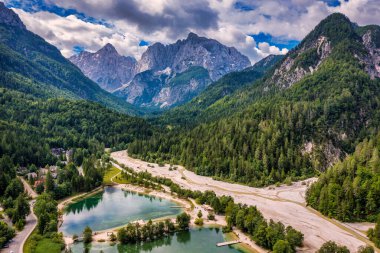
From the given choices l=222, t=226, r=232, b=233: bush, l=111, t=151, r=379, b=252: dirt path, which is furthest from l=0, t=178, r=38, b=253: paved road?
l=111, t=151, r=379, b=252: dirt path

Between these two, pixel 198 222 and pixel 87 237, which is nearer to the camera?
pixel 87 237

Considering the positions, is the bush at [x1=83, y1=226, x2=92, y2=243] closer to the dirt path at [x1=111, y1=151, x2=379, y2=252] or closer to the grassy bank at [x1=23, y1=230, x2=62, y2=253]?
the grassy bank at [x1=23, y1=230, x2=62, y2=253]

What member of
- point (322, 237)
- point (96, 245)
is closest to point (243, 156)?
point (322, 237)

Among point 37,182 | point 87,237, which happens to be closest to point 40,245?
point 87,237

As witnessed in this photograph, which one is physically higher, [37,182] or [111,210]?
[37,182]

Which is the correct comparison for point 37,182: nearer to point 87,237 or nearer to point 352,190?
point 87,237

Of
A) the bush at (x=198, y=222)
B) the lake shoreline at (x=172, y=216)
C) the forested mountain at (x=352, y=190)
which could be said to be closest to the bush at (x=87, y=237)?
the lake shoreline at (x=172, y=216)

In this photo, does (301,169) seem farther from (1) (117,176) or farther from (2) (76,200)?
(2) (76,200)

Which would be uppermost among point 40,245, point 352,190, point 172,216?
point 352,190
